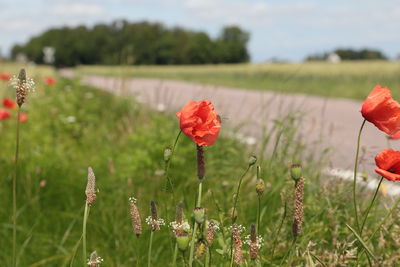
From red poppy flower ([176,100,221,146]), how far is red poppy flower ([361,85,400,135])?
447 mm

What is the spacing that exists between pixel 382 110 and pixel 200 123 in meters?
0.53

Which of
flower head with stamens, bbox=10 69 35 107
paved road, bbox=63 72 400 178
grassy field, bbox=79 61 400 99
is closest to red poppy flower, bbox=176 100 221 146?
flower head with stamens, bbox=10 69 35 107

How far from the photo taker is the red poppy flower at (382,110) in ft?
4.93

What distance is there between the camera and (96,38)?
88125 mm

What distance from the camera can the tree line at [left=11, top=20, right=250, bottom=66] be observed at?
80812mm

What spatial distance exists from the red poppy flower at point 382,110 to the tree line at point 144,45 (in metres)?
74.9

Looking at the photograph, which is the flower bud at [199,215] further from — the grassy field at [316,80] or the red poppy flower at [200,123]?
the grassy field at [316,80]

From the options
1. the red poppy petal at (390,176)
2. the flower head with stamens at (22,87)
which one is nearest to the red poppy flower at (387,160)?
the red poppy petal at (390,176)

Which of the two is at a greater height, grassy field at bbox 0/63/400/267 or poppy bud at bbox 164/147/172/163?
poppy bud at bbox 164/147/172/163

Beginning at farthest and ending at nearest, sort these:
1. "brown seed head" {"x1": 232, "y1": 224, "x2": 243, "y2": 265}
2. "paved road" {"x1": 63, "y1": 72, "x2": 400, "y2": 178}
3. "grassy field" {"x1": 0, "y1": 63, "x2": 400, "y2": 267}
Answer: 1. "paved road" {"x1": 63, "y1": 72, "x2": 400, "y2": 178}
2. "grassy field" {"x1": 0, "y1": 63, "x2": 400, "y2": 267}
3. "brown seed head" {"x1": 232, "y1": 224, "x2": 243, "y2": 265}

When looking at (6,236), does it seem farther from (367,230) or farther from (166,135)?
(367,230)

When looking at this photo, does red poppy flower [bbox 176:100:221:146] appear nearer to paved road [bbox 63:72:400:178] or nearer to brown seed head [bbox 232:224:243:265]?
brown seed head [bbox 232:224:243:265]

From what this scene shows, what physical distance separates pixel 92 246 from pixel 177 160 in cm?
99

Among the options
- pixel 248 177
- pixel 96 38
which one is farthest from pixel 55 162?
pixel 96 38
